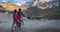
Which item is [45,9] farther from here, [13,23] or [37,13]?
[13,23]

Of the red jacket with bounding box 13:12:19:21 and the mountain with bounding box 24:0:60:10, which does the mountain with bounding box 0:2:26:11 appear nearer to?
the red jacket with bounding box 13:12:19:21

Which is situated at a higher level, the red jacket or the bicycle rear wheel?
the red jacket

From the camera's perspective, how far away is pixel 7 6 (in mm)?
6262

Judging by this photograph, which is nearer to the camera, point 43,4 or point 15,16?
point 15,16

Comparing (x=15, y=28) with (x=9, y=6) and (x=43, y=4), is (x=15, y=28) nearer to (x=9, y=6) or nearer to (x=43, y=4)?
(x=9, y=6)

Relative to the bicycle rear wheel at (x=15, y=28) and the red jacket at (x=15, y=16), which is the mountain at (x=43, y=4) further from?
the bicycle rear wheel at (x=15, y=28)

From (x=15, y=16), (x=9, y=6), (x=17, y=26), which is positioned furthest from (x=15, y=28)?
(x=9, y=6)

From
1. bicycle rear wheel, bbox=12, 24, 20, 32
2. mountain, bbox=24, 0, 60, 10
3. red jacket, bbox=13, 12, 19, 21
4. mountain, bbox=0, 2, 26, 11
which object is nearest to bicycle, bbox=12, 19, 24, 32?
bicycle rear wheel, bbox=12, 24, 20, 32

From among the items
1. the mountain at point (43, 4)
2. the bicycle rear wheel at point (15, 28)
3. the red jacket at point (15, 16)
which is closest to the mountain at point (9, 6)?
the red jacket at point (15, 16)

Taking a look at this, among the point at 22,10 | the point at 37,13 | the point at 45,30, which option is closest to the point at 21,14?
the point at 22,10

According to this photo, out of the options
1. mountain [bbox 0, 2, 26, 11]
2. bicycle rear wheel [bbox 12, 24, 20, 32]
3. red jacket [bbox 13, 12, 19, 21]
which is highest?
mountain [bbox 0, 2, 26, 11]

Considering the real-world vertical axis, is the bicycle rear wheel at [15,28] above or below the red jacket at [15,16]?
below

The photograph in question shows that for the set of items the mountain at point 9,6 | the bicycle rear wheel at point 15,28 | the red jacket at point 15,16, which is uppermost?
the mountain at point 9,6

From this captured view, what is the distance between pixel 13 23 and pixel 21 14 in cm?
38
